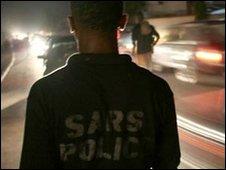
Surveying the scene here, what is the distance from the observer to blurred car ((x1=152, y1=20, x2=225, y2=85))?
709 centimetres

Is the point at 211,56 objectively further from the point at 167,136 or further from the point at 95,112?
the point at 95,112

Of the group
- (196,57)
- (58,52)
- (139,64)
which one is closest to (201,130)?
(196,57)

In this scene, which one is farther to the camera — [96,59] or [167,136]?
[167,136]

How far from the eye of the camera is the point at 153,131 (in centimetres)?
176

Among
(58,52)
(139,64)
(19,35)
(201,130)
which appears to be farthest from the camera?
(201,130)

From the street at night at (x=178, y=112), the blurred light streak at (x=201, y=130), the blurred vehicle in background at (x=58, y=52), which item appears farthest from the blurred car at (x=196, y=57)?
the blurred vehicle in background at (x=58, y=52)

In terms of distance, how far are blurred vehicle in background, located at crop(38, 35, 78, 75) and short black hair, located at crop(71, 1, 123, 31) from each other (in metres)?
0.62

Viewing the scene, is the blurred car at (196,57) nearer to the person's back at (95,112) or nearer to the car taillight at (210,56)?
the car taillight at (210,56)

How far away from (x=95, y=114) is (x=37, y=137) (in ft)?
0.67

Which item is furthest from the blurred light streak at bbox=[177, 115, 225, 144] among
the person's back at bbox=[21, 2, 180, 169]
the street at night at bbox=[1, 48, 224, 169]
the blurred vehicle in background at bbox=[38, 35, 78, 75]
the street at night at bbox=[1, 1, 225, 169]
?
the person's back at bbox=[21, 2, 180, 169]

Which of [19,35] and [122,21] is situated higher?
[122,21]

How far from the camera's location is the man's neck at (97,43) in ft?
5.55

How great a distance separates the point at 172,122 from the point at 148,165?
0.59 feet

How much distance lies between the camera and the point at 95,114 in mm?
1657
